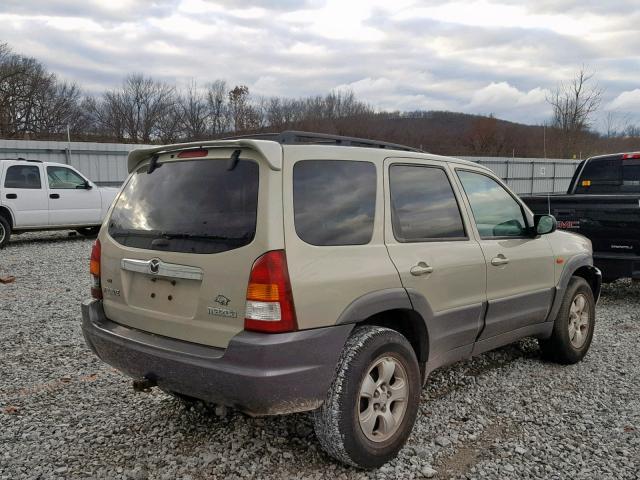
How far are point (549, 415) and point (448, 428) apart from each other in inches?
30.3

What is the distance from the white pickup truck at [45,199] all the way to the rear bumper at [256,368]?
10195mm

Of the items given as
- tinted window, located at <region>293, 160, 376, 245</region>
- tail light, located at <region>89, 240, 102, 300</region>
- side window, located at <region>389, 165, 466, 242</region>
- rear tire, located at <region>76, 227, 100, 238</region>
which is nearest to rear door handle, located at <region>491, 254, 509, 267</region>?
side window, located at <region>389, 165, 466, 242</region>

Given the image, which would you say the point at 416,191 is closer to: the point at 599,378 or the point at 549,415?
the point at 549,415

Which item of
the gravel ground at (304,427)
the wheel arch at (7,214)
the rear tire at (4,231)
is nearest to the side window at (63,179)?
the wheel arch at (7,214)

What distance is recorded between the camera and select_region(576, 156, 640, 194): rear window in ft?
27.2

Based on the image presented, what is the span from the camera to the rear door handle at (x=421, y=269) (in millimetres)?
3172

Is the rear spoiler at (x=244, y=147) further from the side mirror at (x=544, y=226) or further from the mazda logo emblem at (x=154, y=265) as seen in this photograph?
the side mirror at (x=544, y=226)

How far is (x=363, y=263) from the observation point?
2914 millimetres

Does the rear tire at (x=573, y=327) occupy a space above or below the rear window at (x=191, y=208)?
below

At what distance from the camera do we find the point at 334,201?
2.93 meters

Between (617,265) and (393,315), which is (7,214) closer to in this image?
(393,315)

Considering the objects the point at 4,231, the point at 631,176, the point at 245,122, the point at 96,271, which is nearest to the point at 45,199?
the point at 4,231

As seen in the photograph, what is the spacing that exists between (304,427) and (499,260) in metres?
1.78

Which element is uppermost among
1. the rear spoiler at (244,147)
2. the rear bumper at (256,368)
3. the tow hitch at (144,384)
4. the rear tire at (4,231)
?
the rear spoiler at (244,147)
